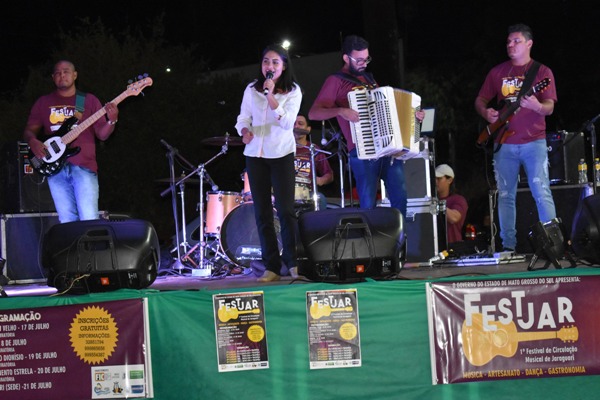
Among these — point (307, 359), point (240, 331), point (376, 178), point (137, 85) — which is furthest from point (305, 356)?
point (137, 85)

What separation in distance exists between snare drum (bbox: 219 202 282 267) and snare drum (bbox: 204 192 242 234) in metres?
0.22

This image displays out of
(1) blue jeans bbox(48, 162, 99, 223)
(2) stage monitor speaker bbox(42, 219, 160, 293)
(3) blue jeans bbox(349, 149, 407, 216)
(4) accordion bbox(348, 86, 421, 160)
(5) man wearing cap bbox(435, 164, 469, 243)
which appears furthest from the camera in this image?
(5) man wearing cap bbox(435, 164, 469, 243)

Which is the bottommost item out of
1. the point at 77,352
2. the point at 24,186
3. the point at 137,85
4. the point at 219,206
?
the point at 77,352

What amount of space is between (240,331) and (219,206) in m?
3.75

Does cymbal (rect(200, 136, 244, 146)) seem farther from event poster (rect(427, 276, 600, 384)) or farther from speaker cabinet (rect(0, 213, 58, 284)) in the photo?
event poster (rect(427, 276, 600, 384))

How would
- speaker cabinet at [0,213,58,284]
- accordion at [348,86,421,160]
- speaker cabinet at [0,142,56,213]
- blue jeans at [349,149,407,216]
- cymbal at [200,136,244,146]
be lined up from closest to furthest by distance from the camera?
accordion at [348,86,421,160] < blue jeans at [349,149,407,216] < speaker cabinet at [0,213,58,284] < speaker cabinet at [0,142,56,213] < cymbal at [200,136,244,146]

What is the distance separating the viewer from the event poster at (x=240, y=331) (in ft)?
15.9

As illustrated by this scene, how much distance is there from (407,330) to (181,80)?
13.0 meters

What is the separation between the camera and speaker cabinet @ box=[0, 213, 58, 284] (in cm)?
761

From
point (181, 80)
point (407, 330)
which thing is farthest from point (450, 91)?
point (407, 330)

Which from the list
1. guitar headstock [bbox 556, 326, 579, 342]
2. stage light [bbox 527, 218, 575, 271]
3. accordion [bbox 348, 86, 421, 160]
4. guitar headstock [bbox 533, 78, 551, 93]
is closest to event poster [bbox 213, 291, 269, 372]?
guitar headstock [bbox 556, 326, 579, 342]

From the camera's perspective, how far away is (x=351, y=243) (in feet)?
17.7

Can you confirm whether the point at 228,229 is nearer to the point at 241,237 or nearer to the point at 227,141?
the point at 241,237

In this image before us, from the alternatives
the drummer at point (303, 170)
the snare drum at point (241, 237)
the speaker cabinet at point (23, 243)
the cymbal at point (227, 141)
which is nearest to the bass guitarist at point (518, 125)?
the drummer at point (303, 170)
